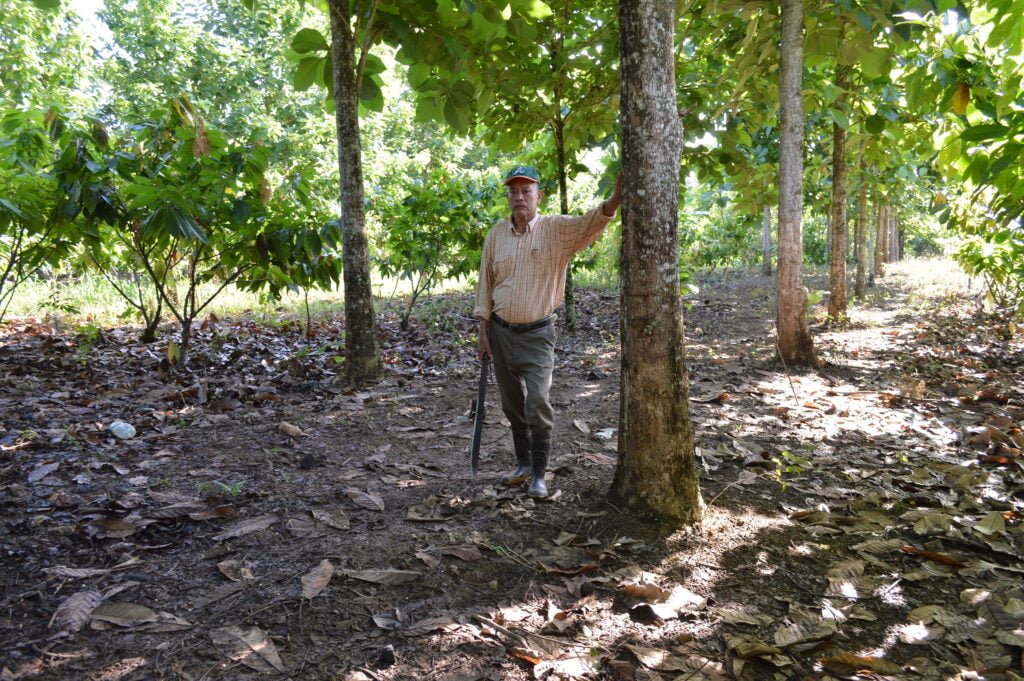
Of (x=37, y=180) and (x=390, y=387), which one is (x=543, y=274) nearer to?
(x=390, y=387)

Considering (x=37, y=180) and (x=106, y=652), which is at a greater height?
(x=37, y=180)

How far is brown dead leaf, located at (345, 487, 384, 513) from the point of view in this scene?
129 inches

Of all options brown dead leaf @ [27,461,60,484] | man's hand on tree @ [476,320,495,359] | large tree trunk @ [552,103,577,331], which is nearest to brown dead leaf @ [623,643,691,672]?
man's hand on tree @ [476,320,495,359]

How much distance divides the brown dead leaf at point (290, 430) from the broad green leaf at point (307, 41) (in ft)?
8.46

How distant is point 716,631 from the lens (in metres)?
2.28

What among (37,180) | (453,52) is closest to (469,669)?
(453,52)

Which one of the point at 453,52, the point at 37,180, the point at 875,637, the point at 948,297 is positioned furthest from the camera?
the point at 948,297

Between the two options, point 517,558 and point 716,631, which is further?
point 517,558

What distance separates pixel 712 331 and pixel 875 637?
701 cm

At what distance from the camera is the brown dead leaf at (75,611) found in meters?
2.19

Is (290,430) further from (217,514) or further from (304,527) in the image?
(304,527)

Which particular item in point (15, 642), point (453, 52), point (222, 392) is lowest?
point (15, 642)

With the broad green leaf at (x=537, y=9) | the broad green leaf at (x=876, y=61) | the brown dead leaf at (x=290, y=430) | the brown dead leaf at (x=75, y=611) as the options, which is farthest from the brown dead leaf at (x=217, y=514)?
the broad green leaf at (x=876, y=61)

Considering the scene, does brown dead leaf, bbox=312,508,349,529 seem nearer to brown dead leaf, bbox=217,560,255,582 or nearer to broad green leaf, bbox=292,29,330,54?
brown dead leaf, bbox=217,560,255,582
